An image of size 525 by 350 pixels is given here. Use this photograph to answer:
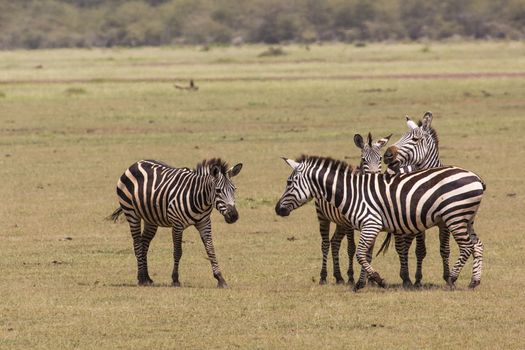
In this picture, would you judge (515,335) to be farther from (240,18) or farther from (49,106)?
(240,18)

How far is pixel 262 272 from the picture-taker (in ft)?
42.6

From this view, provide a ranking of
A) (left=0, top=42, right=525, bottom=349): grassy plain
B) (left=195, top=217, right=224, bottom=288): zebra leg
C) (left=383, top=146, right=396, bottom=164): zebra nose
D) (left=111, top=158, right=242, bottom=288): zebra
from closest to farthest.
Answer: (left=0, top=42, right=525, bottom=349): grassy plain
(left=111, top=158, right=242, bottom=288): zebra
(left=195, top=217, right=224, bottom=288): zebra leg
(left=383, top=146, right=396, bottom=164): zebra nose

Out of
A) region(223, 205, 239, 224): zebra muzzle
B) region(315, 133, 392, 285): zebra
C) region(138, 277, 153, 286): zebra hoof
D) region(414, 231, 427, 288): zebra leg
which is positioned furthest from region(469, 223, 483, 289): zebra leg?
region(138, 277, 153, 286): zebra hoof

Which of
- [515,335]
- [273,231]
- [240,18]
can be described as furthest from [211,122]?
[240,18]

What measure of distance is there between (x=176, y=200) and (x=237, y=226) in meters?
4.65

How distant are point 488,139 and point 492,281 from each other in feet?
49.9

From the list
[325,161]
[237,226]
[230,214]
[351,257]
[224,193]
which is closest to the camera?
[230,214]

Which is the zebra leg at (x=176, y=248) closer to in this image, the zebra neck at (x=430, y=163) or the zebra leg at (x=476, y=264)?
the zebra neck at (x=430, y=163)

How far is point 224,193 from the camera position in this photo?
38.0ft

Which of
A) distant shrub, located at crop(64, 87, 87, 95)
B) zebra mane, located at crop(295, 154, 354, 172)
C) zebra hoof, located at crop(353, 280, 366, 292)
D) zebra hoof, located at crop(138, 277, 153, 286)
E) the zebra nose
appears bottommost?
zebra hoof, located at crop(138, 277, 153, 286)

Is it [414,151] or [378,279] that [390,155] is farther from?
[378,279]

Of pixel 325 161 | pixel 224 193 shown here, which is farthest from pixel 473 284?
pixel 224 193

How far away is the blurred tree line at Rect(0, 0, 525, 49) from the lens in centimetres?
11788

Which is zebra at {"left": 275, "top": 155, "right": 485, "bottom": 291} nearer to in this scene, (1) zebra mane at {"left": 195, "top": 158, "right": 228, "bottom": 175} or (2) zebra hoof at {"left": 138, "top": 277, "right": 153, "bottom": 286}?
(1) zebra mane at {"left": 195, "top": 158, "right": 228, "bottom": 175}
